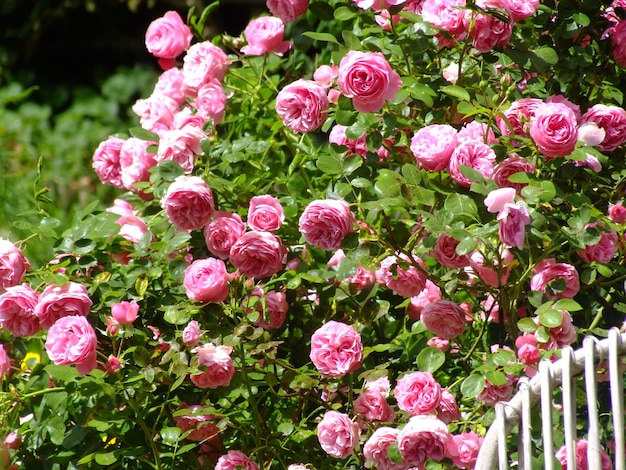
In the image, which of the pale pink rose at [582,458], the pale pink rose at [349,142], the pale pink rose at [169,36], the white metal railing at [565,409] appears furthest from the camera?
the pale pink rose at [169,36]

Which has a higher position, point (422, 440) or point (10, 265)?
point (10, 265)

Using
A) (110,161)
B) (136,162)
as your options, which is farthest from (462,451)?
(110,161)

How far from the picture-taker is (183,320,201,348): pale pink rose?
1.66 meters

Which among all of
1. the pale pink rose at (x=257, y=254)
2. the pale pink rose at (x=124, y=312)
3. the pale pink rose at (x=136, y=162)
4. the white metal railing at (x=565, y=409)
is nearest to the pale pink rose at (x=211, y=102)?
the pale pink rose at (x=136, y=162)

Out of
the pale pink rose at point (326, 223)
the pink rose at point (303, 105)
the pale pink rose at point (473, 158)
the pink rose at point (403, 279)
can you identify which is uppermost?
the pink rose at point (303, 105)

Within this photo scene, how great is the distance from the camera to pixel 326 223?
1596mm

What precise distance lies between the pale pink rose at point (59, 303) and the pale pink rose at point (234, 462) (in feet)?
1.16

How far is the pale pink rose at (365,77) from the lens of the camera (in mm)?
1582

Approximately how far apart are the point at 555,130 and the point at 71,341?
0.85 meters

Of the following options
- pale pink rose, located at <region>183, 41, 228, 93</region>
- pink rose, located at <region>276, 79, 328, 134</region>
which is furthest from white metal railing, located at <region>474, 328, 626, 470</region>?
pale pink rose, located at <region>183, 41, 228, 93</region>

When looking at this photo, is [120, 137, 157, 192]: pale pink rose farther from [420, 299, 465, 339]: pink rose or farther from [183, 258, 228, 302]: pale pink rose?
[420, 299, 465, 339]: pink rose

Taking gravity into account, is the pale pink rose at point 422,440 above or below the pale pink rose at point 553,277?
below

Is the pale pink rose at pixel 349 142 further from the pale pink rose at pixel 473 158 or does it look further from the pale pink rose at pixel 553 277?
the pale pink rose at pixel 553 277

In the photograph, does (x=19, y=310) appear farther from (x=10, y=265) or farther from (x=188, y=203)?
(x=188, y=203)
